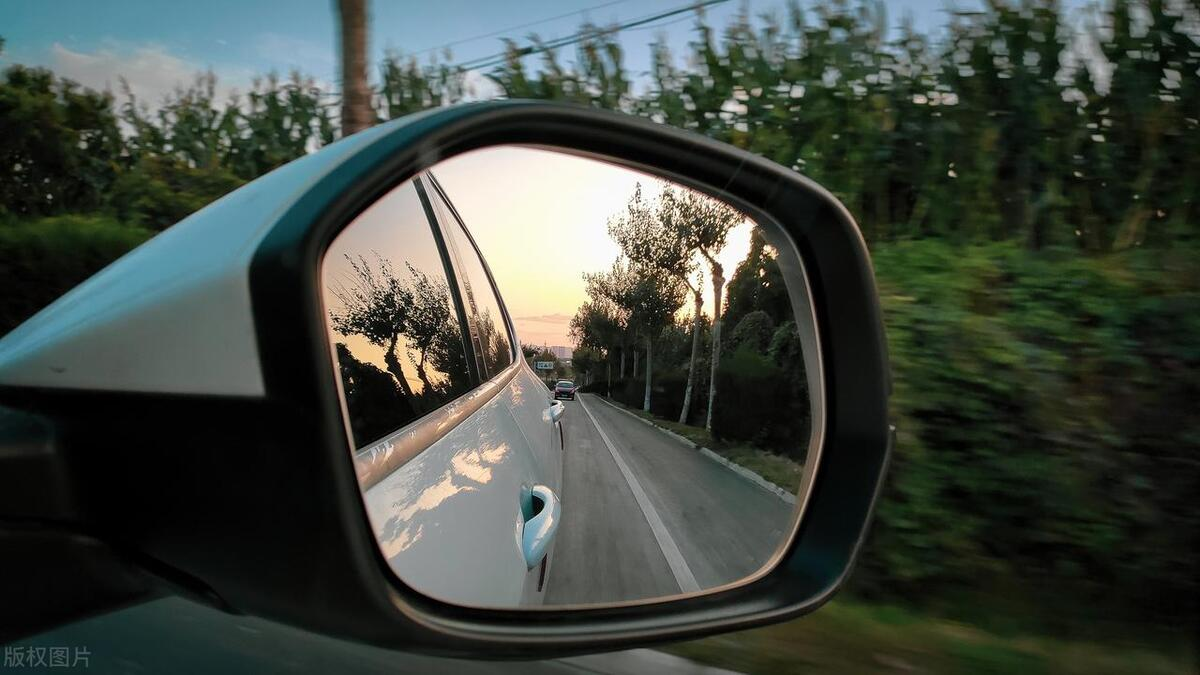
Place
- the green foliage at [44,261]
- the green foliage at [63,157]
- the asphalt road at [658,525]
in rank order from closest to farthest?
the asphalt road at [658,525] → the green foliage at [44,261] → the green foliage at [63,157]

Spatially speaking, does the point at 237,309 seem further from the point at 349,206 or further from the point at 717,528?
the point at 717,528

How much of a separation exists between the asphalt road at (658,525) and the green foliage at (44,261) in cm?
712

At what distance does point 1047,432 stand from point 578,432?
9.84ft

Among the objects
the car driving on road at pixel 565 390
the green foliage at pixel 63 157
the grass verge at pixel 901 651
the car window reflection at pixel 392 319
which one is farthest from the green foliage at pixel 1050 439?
the green foliage at pixel 63 157

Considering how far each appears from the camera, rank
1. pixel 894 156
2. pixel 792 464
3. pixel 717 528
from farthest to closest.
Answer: pixel 894 156 → pixel 792 464 → pixel 717 528

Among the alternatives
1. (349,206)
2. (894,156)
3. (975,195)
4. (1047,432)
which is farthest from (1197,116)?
(349,206)

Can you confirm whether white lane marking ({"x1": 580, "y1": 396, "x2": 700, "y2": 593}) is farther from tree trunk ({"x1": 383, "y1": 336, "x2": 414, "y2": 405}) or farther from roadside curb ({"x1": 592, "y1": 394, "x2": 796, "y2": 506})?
tree trunk ({"x1": 383, "y1": 336, "x2": 414, "y2": 405})

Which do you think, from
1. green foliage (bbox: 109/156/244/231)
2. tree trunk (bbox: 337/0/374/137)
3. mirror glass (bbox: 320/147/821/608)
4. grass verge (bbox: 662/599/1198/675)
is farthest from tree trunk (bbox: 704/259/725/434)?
green foliage (bbox: 109/156/244/231)

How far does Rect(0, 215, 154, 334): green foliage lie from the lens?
738cm

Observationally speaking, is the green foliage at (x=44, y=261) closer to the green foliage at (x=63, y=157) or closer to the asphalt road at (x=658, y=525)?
the green foliage at (x=63, y=157)

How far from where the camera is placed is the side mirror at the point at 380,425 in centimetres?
95

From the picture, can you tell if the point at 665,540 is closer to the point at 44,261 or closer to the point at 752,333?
the point at 752,333

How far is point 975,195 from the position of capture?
554cm

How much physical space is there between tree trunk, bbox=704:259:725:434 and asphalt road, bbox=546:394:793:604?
0.10m
